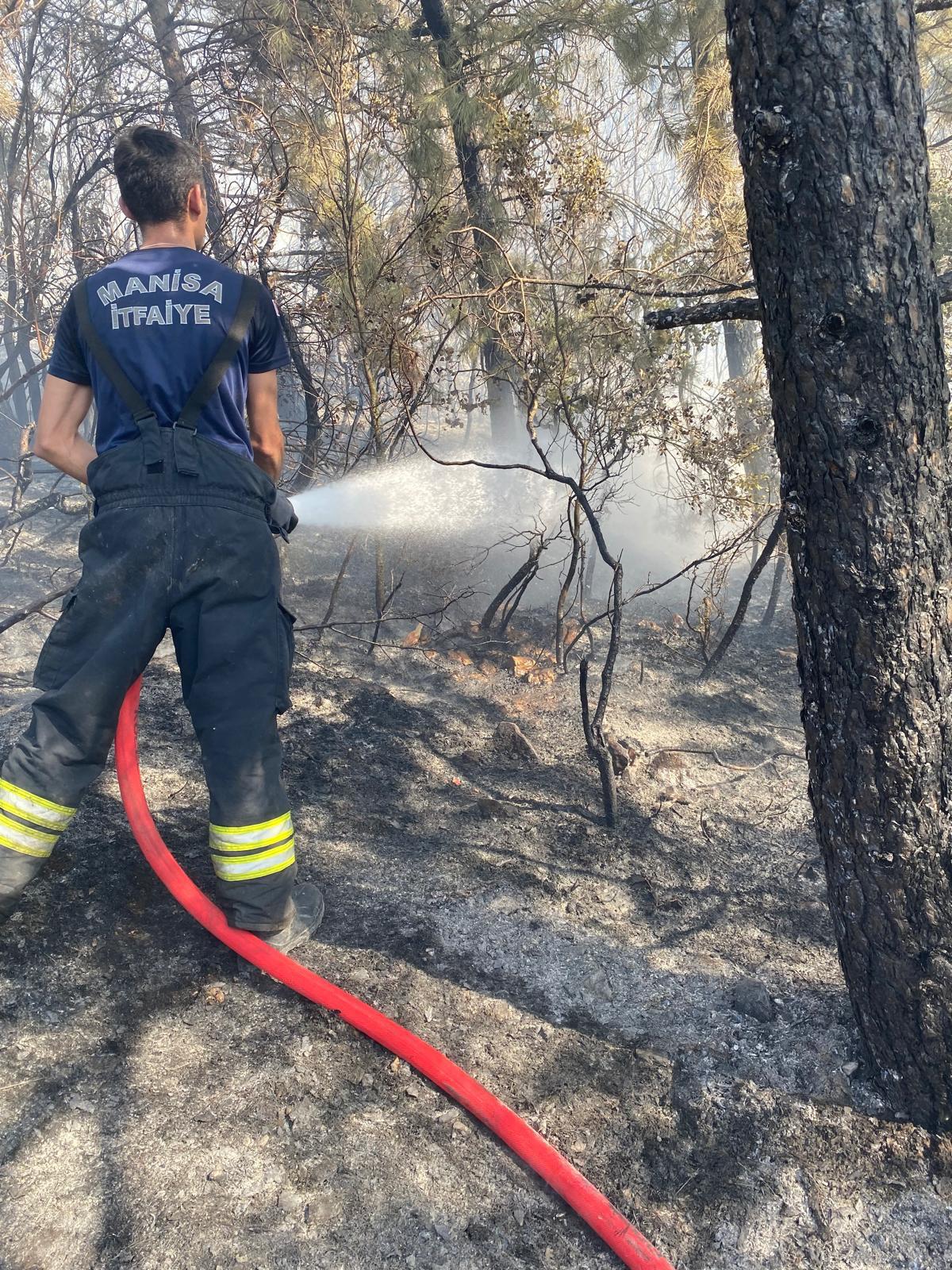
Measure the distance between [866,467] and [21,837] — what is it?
2.22 metres

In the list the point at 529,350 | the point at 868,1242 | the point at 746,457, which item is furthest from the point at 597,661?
the point at 868,1242

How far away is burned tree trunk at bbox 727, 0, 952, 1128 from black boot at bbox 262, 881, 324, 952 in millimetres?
1482

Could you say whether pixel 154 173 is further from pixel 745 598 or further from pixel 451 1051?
pixel 745 598

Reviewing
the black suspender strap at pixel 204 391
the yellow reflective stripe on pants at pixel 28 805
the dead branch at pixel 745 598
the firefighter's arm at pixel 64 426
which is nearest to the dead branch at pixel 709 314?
the black suspender strap at pixel 204 391

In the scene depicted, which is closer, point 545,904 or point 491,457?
point 545,904

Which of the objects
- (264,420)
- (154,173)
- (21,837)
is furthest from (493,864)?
(154,173)

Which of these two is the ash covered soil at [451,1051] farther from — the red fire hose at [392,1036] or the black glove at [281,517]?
the black glove at [281,517]

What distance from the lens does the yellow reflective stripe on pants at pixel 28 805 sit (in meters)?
2.12

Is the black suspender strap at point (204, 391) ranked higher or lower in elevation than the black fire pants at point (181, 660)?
higher

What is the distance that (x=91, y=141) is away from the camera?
6.89 meters

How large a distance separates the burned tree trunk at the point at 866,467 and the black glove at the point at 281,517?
1410 millimetres

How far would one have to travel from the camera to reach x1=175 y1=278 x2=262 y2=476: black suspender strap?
2208mm

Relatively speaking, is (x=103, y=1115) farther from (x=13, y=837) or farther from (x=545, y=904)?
(x=545, y=904)

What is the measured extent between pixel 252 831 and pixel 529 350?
116 inches
